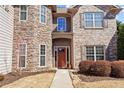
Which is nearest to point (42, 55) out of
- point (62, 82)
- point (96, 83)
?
point (62, 82)

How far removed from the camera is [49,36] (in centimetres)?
2177

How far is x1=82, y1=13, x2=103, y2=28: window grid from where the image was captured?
77.0ft

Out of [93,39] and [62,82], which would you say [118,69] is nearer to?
[62,82]

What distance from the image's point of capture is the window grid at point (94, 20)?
23469 millimetres

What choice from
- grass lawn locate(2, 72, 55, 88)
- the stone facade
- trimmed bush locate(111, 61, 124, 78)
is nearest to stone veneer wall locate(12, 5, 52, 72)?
the stone facade

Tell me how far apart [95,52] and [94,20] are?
3234 millimetres

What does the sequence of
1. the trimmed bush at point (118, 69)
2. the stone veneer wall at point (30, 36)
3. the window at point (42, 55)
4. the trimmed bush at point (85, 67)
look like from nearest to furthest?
1. the trimmed bush at point (118, 69)
2. the trimmed bush at point (85, 67)
3. the stone veneer wall at point (30, 36)
4. the window at point (42, 55)

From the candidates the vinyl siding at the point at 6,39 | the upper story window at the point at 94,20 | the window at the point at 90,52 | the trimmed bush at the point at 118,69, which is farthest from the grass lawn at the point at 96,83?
the upper story window at the point at 94,20

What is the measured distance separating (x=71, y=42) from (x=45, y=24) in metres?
3.90

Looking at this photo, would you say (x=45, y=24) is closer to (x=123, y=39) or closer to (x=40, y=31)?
(x=40, y=31)

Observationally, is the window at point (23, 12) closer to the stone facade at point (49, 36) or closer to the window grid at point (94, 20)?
the stone facade at point (49, 36)

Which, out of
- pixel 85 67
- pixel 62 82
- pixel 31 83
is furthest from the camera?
pixel 85 67

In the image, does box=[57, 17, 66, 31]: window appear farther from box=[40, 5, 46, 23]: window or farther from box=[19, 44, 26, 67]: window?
box=[19, 44, 26, 67]: window

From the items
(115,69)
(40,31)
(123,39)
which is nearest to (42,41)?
(40,31)
